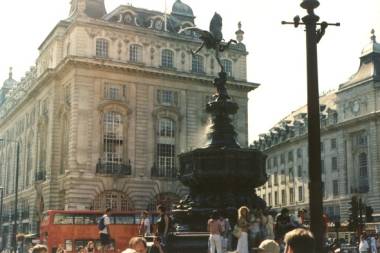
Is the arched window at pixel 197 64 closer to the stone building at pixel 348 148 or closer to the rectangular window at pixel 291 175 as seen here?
the stone building at pixel 348 148

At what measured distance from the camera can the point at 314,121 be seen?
10.7m

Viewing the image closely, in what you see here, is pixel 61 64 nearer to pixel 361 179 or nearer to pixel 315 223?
pixel 361 179

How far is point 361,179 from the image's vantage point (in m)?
71.8

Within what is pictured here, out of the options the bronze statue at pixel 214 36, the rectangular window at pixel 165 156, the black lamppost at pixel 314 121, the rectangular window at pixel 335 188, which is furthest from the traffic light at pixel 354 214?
the rectangular window at pixel 335 188

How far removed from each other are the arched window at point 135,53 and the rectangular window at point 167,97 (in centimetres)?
379

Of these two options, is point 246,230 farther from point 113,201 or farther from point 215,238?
point 113,201

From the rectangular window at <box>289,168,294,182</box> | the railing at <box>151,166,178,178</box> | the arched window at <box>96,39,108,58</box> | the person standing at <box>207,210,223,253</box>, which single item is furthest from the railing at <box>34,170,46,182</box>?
the person standing at <box>207,210,223,253</box>

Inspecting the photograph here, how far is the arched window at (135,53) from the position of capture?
57219 millimetres

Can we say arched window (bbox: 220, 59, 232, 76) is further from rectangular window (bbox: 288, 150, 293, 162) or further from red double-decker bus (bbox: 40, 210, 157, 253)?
rectangular window (bbox: 288, 150, 293, 162)

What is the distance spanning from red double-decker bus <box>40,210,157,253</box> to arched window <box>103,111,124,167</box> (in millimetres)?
15163

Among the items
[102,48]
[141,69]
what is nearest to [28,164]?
[102,48]

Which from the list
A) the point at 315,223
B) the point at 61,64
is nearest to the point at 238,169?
the point at 315,223

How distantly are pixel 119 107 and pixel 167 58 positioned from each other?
7439 millimetres

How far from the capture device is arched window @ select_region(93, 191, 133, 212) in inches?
2106
